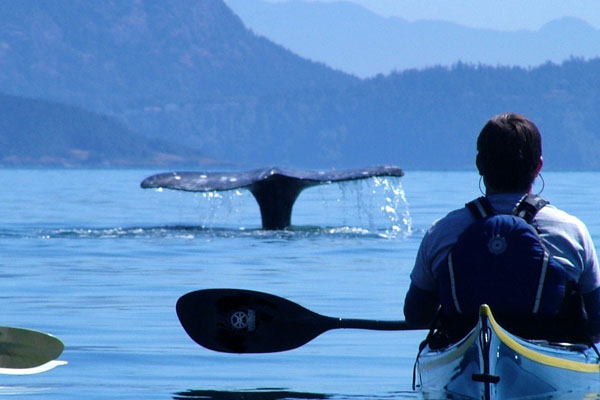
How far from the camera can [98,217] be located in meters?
28.7

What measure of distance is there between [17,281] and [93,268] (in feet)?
5.52

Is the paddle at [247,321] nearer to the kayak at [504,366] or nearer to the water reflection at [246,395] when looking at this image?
the water reflection at [246,395]

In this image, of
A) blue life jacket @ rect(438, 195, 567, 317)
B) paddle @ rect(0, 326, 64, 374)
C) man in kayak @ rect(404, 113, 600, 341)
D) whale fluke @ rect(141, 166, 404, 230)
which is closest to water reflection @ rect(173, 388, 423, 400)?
paddle @ rect(0, 326, 64, 374)

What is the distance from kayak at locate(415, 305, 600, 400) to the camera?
5.07 meters

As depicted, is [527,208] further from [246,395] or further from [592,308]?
[246,395]

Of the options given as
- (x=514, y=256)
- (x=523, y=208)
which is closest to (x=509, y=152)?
(x=523, y=208)

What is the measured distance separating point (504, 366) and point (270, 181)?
1494 centimetres

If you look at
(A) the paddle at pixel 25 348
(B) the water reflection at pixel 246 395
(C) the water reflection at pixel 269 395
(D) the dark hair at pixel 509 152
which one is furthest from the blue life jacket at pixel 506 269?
(A) the paddle at pixel 25 348

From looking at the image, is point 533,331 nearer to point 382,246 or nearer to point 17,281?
point 17,281

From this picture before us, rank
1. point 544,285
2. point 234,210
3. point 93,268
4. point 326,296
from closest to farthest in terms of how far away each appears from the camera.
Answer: point 544,285 < point 326,296 < point 93,268 < point 234,210

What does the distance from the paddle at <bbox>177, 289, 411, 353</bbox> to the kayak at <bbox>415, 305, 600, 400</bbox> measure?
97 cm

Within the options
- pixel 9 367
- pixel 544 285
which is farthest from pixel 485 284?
pixel 9 367

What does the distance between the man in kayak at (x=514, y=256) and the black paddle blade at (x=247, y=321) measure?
1233 millimetres

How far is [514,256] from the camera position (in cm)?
512
